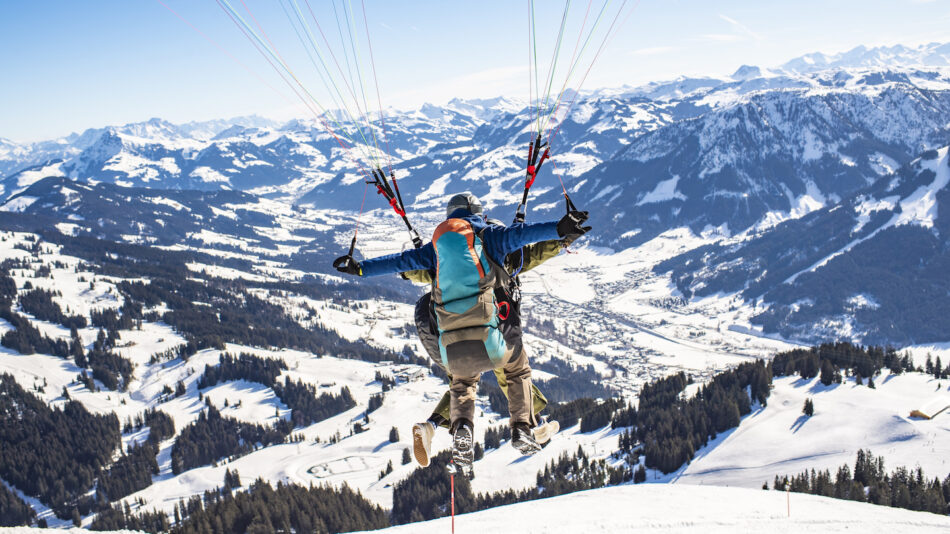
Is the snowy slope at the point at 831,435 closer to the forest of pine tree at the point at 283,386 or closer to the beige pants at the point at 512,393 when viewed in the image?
the beige pants at the point at 512,393

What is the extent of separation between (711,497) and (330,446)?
8994cm

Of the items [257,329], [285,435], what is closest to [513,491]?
[285,435]

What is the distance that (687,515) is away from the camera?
2866cm

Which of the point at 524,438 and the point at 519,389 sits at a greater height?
the point at 519,389

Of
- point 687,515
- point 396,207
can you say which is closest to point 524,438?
point 396,207

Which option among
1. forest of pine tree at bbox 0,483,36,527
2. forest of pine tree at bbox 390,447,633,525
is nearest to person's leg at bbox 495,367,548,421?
forest of pine tree at bbox 390,447,633,525

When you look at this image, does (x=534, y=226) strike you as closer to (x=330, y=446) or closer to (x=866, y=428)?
(x=866, y=428)

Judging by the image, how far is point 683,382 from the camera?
104 metres

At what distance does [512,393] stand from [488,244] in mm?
3332

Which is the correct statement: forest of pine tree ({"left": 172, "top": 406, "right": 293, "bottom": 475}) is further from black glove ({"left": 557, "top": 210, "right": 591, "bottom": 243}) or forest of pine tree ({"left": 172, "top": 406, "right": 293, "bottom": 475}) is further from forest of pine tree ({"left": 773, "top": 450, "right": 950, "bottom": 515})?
black glove ({"left": 557, "top": 210, "right": 591, "bottom": 243})

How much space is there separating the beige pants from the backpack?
846 millimetres

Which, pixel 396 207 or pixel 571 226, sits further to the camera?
pixel 396 207

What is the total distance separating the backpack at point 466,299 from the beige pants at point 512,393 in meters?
0.85

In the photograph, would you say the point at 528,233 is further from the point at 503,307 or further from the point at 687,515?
the point at 687,515
